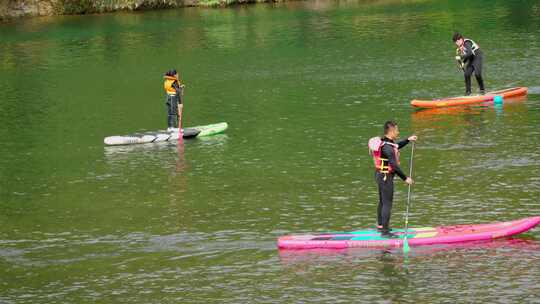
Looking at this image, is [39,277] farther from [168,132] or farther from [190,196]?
[168,132]

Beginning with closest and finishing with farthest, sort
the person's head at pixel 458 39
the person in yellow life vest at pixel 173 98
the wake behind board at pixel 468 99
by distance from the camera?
the person in yellow life vest at pixel 173 98
the person's head at pixel 458 39
the wake behind board at pixel 468 99

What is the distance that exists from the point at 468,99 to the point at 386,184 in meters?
19.7

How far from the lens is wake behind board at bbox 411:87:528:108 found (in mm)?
41062

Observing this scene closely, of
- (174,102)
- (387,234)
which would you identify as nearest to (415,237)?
(387,234)

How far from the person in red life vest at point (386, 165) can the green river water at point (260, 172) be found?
905 mm

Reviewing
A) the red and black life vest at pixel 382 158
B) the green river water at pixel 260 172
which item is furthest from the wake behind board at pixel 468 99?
the red and black life vest at pixel 382 158

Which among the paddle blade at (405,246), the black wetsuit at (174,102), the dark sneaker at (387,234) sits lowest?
the paddle blade at (405,246)

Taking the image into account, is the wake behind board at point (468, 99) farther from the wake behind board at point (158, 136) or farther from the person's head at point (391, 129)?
the person's head at point (391, 129)

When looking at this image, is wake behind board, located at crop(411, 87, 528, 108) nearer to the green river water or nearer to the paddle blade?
the green river water

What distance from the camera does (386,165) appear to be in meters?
23.1

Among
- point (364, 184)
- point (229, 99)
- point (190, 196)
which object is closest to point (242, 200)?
point (190, 196)

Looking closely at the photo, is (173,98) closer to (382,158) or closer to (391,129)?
(382,158)

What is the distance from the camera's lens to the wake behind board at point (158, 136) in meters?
38.4

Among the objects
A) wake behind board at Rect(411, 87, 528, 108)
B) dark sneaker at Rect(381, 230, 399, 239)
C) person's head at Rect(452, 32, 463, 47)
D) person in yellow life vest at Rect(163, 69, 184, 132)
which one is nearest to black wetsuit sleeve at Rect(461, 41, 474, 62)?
person's head at Rect(452, 32, 463, 47)
